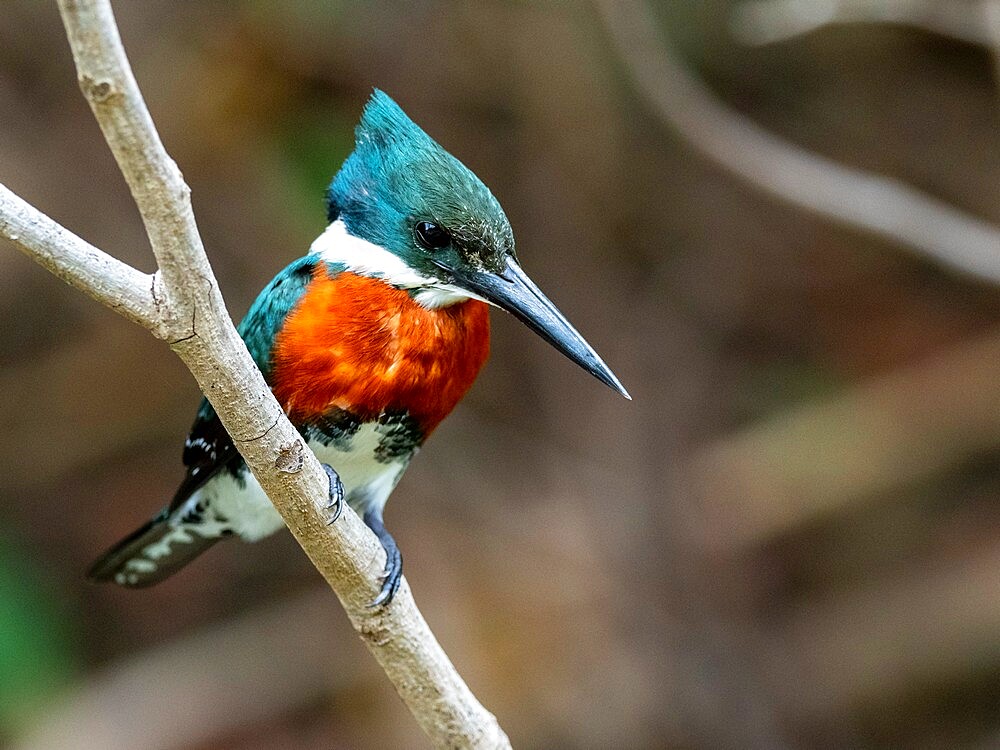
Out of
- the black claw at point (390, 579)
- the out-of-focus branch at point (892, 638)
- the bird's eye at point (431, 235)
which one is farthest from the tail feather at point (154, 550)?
the out-of-focus branch at point (892, 638)

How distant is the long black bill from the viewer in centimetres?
189

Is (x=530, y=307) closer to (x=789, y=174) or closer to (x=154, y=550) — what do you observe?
(x=154, y=550)

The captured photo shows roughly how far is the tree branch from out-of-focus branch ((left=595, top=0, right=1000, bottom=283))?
170 cm

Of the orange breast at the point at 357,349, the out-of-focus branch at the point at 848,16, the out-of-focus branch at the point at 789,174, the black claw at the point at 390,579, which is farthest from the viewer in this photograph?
the out-of-focus branch at the point at 848,16

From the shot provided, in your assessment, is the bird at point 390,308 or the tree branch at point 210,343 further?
the bird at point 390,308

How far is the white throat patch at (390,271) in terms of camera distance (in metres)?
1.99

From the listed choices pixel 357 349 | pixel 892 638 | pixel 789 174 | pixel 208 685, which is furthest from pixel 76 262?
pixel 892 638

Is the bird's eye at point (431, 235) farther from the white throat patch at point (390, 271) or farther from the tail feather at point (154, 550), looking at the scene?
the tail feather at point (154, 550)

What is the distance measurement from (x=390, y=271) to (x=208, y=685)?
89.3 inches

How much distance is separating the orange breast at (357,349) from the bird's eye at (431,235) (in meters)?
0.10

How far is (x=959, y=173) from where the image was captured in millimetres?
4172

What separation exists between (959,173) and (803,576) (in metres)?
1.51

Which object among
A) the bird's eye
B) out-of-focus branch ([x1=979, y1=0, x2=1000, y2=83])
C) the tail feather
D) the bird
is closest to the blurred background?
out-of-focus branch ([x1=979, y1=0, x2=1000, y2=83])

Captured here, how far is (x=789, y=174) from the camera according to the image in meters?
A: 3.19
